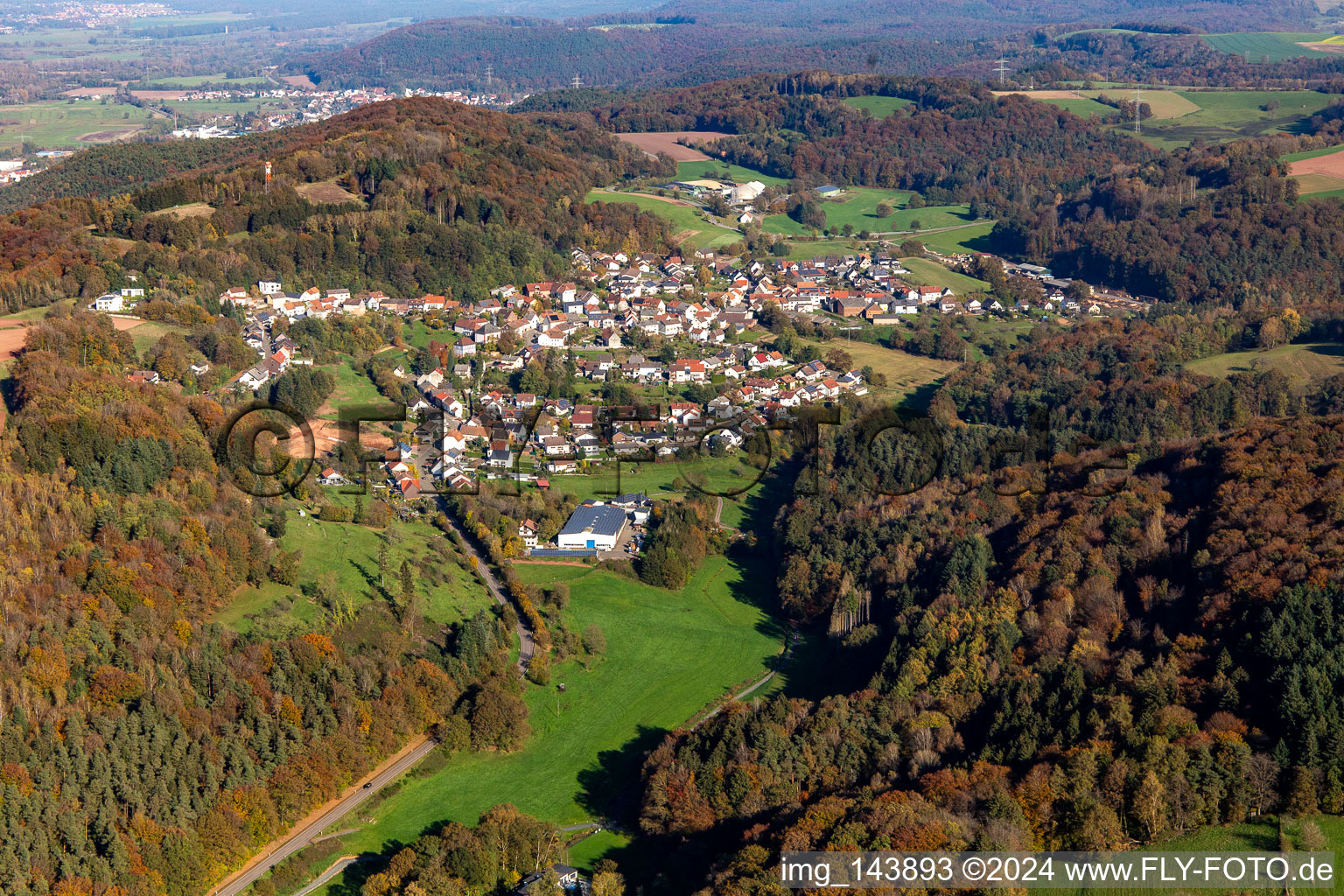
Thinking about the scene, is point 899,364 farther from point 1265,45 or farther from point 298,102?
point 298,102

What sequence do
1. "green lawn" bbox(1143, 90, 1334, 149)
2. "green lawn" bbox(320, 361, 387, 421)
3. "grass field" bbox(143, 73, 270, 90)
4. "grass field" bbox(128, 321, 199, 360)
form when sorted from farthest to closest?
1. "grass field" bbox(143, 73, 270, 90)
2. "green lawn" bbox(1143, 90, 1334, 149)
3. "green lawn" bbox(320, 361, 387, 421)
4. "grass field" bbox(128, 321, 199, 360)

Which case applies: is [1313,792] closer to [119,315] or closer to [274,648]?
[274,648]

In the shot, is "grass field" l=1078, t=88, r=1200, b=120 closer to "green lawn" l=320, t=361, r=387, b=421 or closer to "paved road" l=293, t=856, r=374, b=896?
"green lawn" l=320, t=361, r=387, b=421

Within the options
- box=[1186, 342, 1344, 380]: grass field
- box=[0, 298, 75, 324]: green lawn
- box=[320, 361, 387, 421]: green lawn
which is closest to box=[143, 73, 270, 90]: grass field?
box=[0, 298, 75, 324]: green lawn

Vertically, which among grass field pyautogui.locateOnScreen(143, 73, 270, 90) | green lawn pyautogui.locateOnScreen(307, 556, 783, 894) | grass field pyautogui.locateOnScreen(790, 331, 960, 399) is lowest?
green lawn pyautogui.locateOnScreen(307, 556, 783, 894)

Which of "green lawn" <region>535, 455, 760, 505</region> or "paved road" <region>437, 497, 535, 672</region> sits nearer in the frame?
"paved road" <region>437, 497, 535, 672</region>

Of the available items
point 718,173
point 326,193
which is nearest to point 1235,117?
point 718,173

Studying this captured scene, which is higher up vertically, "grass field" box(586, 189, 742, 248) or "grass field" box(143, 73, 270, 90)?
"grass field" box(143, 73, 270, 90)

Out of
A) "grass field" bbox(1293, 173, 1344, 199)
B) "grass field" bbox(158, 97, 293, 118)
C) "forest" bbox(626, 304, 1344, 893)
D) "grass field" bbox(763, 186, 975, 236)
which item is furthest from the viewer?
"grass field" bbox(158, 97, 293, 118)
